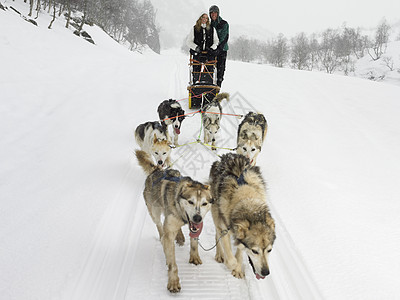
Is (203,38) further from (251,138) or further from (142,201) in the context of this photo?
(142,201)

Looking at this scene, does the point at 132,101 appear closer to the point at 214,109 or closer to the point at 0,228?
the point at 214,109

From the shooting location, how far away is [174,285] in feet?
7.24

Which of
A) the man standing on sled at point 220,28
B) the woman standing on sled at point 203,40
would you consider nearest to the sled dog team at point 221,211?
the woman standing on sled at point 203,40

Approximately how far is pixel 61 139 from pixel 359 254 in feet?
18.4

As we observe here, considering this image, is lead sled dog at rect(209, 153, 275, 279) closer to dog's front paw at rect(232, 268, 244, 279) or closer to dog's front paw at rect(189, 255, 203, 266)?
dog's front paw at rect(232, 268, 244, 279)

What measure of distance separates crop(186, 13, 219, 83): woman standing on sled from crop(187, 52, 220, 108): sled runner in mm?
65

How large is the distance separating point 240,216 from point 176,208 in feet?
2.00

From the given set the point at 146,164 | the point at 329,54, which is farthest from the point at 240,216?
the point at 329,54

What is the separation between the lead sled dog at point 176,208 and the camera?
2.15 metres

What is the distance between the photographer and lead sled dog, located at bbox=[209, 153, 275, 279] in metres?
1.88

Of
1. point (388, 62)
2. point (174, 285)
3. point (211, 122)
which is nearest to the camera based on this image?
point (174, 285)

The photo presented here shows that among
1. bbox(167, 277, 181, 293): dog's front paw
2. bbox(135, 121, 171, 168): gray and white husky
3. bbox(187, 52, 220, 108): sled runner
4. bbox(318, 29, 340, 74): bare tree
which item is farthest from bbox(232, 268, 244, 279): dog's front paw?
bbox(318, 29, 340, 74): bare tree

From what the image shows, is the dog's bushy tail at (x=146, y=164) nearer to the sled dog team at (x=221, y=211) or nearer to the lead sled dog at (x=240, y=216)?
the sled dog team at (x=221, y=211)

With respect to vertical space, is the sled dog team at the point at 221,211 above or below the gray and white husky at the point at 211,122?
below
